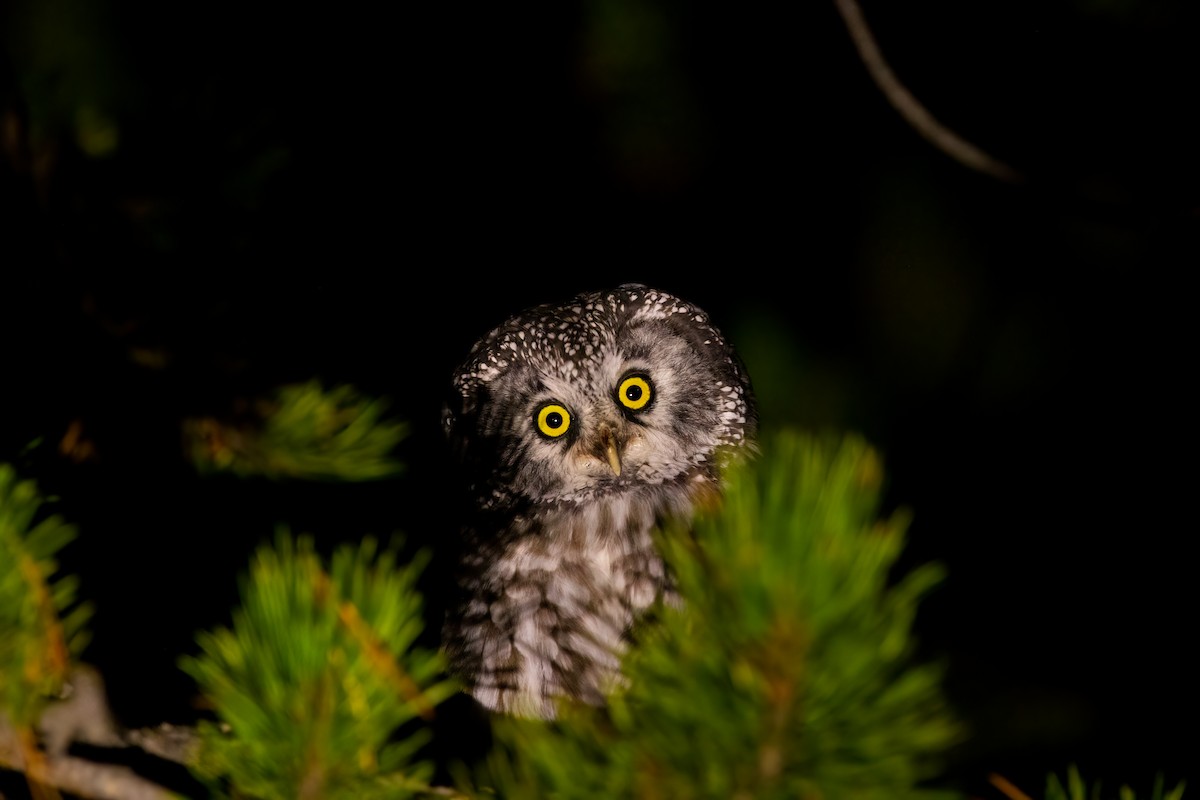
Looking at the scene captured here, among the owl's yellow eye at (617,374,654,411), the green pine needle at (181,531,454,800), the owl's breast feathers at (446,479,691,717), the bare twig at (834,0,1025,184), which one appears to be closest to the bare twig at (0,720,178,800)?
the green pine needle at (181,531,454,800)

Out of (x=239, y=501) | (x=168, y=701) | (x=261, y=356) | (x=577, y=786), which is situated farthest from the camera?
(x=239, y=501)

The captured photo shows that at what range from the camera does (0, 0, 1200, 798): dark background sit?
2.33m

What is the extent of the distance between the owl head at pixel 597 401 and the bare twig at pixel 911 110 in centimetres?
44

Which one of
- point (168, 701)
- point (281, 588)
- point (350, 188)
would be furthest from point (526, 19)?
point (281, 588)

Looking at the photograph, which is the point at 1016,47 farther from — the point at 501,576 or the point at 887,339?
the point at 501,576

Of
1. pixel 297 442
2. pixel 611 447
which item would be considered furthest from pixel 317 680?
pixel 611 447

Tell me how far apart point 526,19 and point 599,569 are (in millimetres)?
1708

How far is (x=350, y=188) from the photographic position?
2326 mm

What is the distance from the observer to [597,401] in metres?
1.54

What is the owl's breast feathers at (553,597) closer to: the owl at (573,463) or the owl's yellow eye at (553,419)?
the owl at (573,463)

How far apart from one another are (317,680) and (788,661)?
0.32 meters

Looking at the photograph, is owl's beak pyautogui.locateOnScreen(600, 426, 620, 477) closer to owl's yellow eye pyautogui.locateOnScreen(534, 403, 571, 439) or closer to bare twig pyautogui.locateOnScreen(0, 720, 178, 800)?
owl's yellow eye pyautogui.locateOnScreen(534, 403, 571, 439)

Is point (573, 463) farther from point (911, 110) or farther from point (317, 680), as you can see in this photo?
point (317, 680)

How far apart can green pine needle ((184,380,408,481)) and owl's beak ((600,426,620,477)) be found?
30cm
